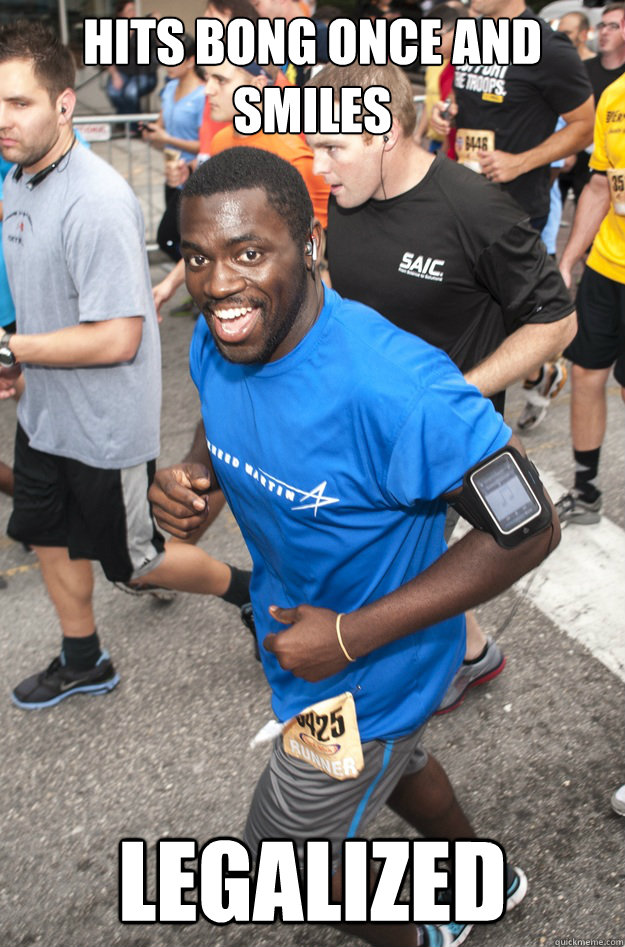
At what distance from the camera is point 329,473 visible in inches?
79.3

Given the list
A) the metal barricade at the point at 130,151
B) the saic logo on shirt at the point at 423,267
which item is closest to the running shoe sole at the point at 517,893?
the saic logo on shirt at the point at 423,267

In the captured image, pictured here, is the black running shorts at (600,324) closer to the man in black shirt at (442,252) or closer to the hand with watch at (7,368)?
the man in black shirt at (442,252)

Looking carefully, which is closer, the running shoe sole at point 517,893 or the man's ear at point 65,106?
the running shoe sole at point 517,893

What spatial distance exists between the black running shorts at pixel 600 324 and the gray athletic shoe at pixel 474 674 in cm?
149

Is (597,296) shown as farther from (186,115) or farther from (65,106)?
(186,115)

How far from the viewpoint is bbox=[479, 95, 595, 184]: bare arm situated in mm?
5059

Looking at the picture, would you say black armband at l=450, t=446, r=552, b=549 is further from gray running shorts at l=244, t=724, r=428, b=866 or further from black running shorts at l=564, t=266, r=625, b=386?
black running shorts at l=564, t=266, r=625, b=386

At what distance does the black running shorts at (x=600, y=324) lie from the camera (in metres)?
4.56

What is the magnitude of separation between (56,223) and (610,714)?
8.27 ft

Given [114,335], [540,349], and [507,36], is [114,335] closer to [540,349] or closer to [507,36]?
[540,349]

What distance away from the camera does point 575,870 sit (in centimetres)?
304

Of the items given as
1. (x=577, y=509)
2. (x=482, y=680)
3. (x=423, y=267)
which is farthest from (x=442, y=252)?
(x=577, y=509)

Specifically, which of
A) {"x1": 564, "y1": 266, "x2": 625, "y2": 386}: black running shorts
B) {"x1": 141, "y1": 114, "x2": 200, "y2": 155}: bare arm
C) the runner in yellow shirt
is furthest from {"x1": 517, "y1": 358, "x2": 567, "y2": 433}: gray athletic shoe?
{"x1": 141, "y1": 114, "x2": 200, "y2": 155}: bare arm

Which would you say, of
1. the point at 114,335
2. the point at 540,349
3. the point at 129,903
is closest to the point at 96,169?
the point at 114,335
